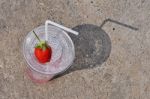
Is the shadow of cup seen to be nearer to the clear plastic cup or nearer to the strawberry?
the clear plastic cup

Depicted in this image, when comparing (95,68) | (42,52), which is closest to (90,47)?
(95,68)

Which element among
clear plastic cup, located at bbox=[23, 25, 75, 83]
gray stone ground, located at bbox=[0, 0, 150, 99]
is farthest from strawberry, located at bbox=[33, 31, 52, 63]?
gray stone ground, located at bbox=[0, 0, 150, 99]

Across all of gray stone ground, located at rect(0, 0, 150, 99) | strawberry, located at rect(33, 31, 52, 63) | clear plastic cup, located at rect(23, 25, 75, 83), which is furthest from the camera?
gray stone ground, located at rect(0, 0, 150, 99)

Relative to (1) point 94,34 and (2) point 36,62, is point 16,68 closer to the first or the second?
(2) point 36,62

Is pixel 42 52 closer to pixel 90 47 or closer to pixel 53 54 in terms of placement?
pixel 53 54

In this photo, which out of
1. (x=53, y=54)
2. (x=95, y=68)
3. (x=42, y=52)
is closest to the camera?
(x=42, y=52)

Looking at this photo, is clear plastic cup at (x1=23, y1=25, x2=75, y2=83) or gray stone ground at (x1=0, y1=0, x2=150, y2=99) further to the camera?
gray stone ground at (x1=0, y1=0, x2=150, y2=99)
